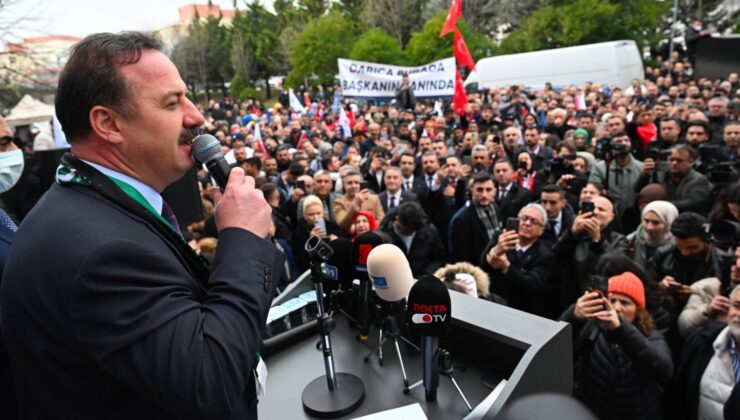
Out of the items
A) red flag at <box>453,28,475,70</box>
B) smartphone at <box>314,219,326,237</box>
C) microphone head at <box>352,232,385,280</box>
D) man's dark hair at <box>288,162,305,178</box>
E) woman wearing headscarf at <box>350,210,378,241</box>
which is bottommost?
smartphone at <box>314,219,326,237</box>

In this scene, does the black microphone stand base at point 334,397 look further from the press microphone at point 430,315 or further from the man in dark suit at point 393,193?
the man in dark suit at point 393,193

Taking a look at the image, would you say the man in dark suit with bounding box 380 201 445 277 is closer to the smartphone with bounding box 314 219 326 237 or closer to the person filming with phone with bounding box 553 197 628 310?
the smartphone with bounding box 314 219 326 237

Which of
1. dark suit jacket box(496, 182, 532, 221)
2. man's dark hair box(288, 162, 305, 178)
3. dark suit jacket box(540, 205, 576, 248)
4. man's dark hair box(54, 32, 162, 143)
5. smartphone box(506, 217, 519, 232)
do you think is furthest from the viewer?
man's dark hair box(288, 162, 305, 178)

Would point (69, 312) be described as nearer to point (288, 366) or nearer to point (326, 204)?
point (288, 366)

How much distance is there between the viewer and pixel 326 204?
6434 millimetres

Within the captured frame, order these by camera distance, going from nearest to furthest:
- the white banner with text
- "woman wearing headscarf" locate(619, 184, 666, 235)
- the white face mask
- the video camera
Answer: the white face mask < "woman wearing headscarf" locate(619, 184, 666, 235) < the video camera < the white banner with text

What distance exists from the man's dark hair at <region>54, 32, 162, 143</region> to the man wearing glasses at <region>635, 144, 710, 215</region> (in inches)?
217

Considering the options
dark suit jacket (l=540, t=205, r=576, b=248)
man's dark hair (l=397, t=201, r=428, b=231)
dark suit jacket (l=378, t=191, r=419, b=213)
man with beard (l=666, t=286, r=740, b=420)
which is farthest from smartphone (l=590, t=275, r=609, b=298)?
dark suit jacket (l=378, t=191, r=419, b=213)

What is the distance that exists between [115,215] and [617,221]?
6.05m

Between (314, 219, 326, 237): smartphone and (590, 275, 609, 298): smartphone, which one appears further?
(314, 219, 326, 237): smartphone

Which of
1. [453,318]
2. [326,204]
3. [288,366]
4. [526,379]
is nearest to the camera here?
[526,379]

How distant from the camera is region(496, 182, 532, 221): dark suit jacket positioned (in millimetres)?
5812

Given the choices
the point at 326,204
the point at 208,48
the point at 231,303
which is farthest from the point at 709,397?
the point at 208,48

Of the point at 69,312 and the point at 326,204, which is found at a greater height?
the point at 69,312
